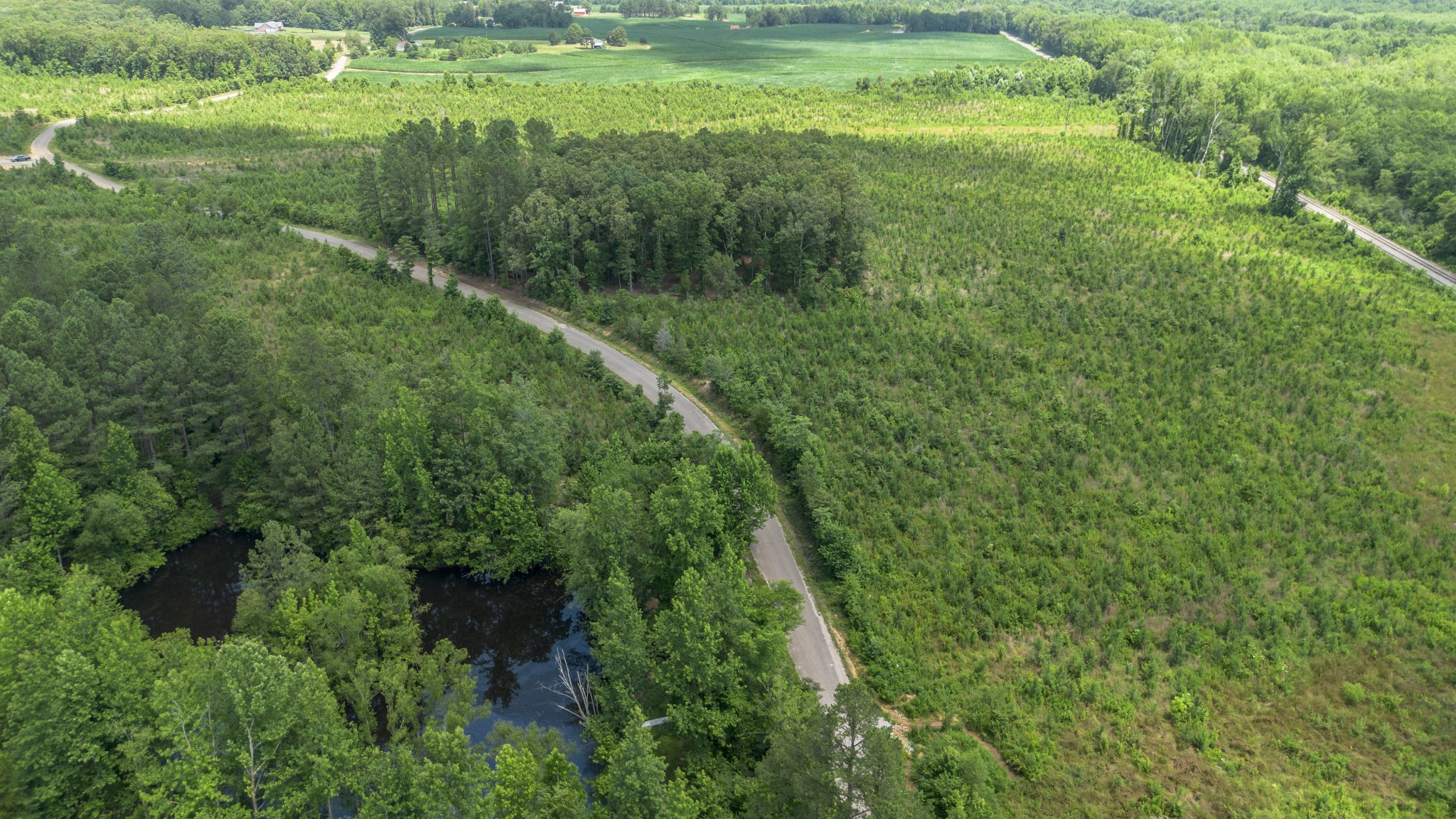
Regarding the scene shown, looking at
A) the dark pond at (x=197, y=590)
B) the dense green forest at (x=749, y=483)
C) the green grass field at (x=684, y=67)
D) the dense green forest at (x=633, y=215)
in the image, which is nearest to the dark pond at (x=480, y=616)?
the dark pond at (x=197, y=590)

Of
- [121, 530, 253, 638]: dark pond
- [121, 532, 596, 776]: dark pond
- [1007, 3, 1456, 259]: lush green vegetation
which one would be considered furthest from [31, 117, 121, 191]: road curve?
[1007, 3, 1456, 259]: lush green vegetation

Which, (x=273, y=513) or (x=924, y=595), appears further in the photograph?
(x=273, y=513)

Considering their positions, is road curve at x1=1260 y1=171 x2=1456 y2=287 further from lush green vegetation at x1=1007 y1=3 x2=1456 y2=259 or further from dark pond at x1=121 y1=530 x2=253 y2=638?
dark pond at x1=121 y1=530 x2=253 y2=638

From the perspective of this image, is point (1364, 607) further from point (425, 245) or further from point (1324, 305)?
point (425, 245)

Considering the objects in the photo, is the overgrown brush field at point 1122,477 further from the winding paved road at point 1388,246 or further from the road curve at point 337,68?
the road curve at point 337,68

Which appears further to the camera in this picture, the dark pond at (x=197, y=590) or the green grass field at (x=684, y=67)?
the green grass field at (x=684, y=67)

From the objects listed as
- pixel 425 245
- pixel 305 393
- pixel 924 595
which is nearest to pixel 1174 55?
pixel 425 245
